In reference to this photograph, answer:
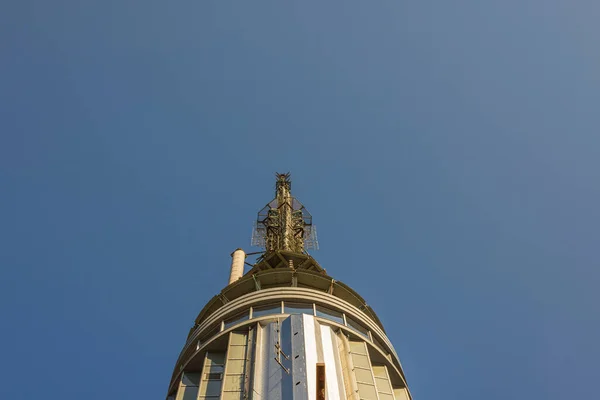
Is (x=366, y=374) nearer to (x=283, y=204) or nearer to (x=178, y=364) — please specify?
(x=178, y=364)

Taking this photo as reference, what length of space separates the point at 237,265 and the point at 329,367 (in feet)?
65.4

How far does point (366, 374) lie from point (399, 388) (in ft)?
17.4

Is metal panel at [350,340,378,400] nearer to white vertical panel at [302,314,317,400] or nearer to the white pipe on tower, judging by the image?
white vertical panel at [302,314,317,400]

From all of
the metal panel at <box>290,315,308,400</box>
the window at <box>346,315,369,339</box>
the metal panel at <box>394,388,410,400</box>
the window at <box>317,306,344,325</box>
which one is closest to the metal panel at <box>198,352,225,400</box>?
the metal panel at <box>290,315,308,400</box>

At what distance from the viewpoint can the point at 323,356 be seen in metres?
30.7

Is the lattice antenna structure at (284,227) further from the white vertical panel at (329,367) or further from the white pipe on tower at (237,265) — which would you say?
the white vertical panel at (329,367)

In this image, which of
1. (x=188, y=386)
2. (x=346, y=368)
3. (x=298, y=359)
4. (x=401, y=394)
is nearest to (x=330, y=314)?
(x=346, y=368)

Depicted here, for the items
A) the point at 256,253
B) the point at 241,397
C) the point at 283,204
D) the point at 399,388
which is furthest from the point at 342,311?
the point at 283,204

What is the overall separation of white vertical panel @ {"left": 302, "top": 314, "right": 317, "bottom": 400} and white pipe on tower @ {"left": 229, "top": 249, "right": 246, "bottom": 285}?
13620 millimetres

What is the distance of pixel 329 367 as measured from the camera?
1179 inches

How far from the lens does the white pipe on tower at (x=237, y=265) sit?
4712cm

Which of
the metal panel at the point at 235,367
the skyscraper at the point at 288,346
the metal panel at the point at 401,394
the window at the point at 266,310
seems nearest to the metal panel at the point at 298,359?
the skyscraper at the point at 288,346

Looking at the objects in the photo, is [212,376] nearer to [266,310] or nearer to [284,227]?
[266,310]

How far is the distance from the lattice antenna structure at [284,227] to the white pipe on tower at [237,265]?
3.38 meters
